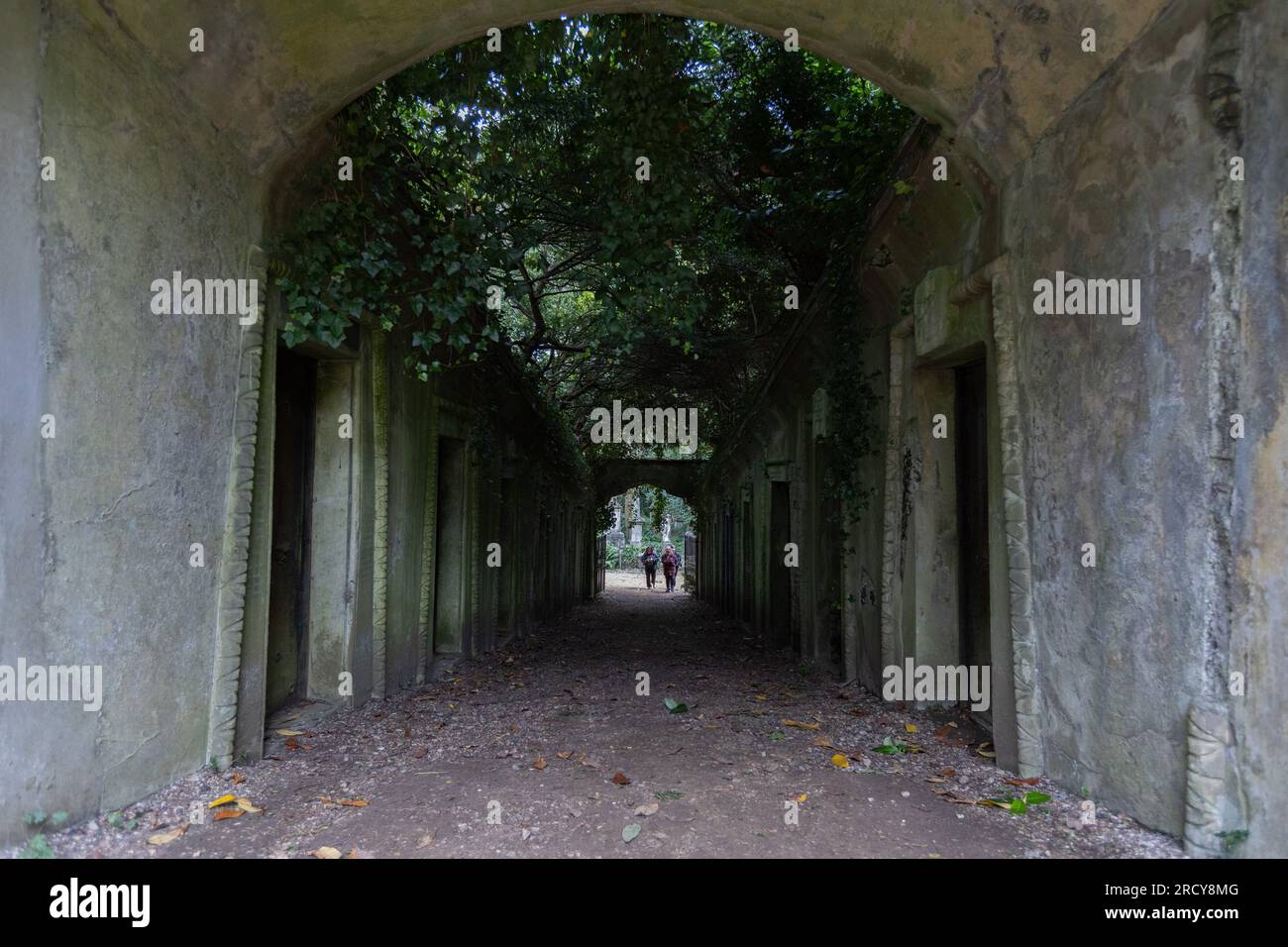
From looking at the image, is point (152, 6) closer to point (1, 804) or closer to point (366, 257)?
point (366, 257)

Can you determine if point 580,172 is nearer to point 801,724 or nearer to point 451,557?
point 451,557

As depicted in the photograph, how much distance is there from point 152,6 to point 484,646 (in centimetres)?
715

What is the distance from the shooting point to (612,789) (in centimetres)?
377

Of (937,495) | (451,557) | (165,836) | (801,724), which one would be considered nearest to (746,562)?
(451,557)

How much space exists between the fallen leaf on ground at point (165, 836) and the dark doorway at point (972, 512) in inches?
187

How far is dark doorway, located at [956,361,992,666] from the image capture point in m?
5.10

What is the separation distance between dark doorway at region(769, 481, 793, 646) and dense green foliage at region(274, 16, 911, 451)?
4.38 m

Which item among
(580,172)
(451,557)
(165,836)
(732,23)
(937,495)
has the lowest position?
(165,836)

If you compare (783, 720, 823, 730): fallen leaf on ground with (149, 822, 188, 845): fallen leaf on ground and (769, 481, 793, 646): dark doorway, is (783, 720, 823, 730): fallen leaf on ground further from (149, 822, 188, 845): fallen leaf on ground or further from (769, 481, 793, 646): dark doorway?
(769, 481, 793, 646): dark doorway

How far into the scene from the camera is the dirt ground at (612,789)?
3023mm

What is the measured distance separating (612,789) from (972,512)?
3180 millimetres

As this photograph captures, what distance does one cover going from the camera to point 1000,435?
4.04m

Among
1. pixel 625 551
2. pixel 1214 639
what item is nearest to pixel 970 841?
pixel 1214 639

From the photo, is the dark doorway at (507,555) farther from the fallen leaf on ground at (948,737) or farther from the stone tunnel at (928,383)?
the fallen leaf on ground at (948,737)
